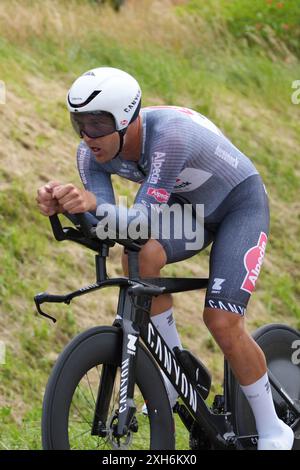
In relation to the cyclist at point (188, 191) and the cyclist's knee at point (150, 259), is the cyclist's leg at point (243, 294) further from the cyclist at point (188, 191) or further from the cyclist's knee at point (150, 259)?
the cyclist's knee at point (150, 259)

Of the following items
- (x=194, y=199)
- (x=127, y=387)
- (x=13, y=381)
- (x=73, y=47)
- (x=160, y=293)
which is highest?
(x=73, y=47)

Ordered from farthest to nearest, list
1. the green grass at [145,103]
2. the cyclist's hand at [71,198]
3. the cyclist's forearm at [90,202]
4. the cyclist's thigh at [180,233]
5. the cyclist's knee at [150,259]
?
the green grass at [145,103]
the cyclist's thigh at [180,233]
the cyclist's knee at [150,259]
the cyclist's forearm at [90,202]
the cyclist's hand at [71,198]

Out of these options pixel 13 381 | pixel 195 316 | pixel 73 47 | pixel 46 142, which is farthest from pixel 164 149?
pixel 73 47

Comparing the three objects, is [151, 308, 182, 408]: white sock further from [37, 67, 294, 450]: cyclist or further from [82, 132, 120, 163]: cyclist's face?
[82, 132, 120, 163]: cyclist's face

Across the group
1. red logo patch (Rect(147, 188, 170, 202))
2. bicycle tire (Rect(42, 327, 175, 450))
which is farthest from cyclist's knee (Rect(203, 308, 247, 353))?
red logo patch (Rect(147, 188, 170, 202))

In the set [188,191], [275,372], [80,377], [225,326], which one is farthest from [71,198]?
[275,372]

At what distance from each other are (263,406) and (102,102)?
182 cm

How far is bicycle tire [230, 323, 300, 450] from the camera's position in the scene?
225 inches

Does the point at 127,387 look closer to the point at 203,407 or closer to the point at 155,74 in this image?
the point at 203,407

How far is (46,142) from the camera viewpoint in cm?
1025

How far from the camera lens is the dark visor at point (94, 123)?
494 cm

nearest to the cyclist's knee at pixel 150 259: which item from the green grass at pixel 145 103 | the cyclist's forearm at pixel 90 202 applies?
the cyclist's forearm at pixel 90 202

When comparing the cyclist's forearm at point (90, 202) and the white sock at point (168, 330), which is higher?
the cyclist's forearm at point (90, 202)

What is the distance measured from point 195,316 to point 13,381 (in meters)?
2.57
